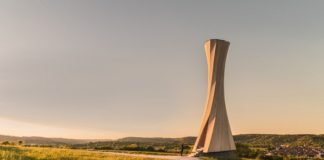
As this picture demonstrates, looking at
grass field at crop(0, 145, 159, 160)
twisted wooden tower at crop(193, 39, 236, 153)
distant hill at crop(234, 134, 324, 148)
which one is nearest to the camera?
grass field at crop(0, 145, 159, 160)

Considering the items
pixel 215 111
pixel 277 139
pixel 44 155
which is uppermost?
pixel 215 111

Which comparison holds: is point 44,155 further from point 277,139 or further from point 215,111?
point 277,139

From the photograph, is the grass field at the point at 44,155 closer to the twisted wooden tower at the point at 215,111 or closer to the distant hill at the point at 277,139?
the twisted wooden tower at the point at 215,111

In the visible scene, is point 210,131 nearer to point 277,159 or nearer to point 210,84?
point 210,84

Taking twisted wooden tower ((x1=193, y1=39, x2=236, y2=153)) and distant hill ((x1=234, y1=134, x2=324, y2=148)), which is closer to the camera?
twisted wooden tower ((x1=193, y1=39, x2=236, y2=153))

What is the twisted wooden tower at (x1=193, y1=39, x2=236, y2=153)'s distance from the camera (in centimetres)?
2602

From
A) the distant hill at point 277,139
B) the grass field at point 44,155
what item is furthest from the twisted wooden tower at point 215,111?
the distant hill at point 277,139

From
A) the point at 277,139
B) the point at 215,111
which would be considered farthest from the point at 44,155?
the point at 277,139

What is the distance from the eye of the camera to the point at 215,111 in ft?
87.8

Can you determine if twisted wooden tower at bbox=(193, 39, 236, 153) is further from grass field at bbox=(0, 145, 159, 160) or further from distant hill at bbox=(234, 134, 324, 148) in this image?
distant hill at bbox=(234, 134, 324, 148)

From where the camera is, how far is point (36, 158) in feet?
43.1

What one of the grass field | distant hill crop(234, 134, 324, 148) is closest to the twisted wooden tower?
the grass field

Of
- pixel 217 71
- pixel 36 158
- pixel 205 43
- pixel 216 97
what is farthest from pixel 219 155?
pixel 36 158

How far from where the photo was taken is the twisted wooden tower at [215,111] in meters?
26.0
